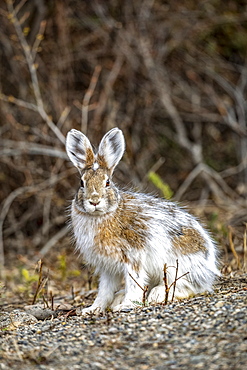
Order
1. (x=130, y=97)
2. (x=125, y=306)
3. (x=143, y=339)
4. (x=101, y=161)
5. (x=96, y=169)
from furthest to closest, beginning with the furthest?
(x=130, y=97) → (x=101, y=161) → (x=96, y=169) → (x=125, y=306) → (x=143, y=339)

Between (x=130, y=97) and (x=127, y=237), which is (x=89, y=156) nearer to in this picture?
(x=127, y=237)

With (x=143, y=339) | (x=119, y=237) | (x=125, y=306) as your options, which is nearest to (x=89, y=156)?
(x=119, y=237)

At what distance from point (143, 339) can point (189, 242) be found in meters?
1.68

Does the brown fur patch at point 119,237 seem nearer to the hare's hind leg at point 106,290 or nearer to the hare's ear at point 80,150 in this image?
the hare's hind leg at point 106,290

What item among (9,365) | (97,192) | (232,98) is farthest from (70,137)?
(232,98)

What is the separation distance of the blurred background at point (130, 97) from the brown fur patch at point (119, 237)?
4.73m

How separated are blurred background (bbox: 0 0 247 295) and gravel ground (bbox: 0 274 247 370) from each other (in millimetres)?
5485

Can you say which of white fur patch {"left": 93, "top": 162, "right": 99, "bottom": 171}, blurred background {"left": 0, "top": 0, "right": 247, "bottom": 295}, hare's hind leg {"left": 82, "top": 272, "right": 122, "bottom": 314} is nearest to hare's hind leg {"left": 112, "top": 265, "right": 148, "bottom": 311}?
hare's hind leg {"left": 82, "top": 272, "right": 122, "bottom": 314}

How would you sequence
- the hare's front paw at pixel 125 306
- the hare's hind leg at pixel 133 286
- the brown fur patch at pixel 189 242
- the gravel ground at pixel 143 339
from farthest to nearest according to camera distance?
1. the brown fur patch at pixel 189 242
2. the hare's hind leg at pixel 133 286
3. the hare's front paw at pixel 125 306
4. the gravel ground at pixel 143 339

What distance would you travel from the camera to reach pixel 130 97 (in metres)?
11.5

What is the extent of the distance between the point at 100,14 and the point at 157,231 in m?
6.53

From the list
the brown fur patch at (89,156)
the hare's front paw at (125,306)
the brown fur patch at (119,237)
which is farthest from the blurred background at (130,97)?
the hare's front paw at (125,306)

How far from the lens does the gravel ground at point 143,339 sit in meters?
3.66

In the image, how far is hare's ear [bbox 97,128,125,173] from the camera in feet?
18.4
